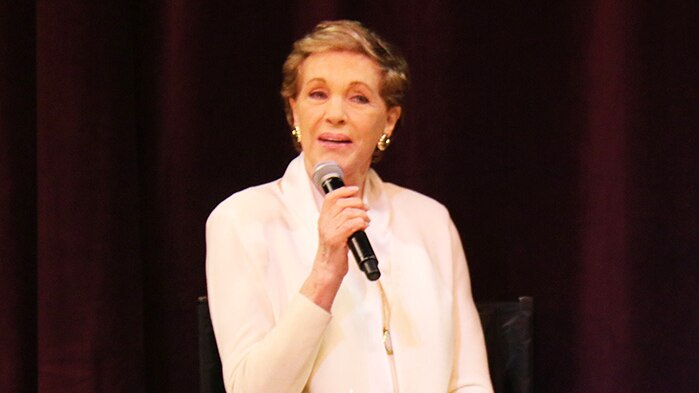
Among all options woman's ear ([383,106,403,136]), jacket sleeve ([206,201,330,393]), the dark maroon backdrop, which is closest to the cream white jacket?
jacket sleeve ([206,201,330,393])

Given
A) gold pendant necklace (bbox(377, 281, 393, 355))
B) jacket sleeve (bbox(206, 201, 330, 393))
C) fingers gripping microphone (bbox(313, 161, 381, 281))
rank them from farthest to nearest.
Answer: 1. gold pendant necklace (bbox(377, 281, 393, 355))
2. jacket sleeve (bbox(206, 201, 330, 393))
3. fingers gripping microphone (bbox(313, 161, 381, 281))

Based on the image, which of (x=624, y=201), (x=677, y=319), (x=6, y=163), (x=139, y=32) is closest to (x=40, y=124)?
(x=6, y=163)

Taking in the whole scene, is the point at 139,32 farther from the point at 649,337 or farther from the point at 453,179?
the point at 649,337

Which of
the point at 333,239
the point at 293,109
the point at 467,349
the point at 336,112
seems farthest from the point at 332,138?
the point at 467,349

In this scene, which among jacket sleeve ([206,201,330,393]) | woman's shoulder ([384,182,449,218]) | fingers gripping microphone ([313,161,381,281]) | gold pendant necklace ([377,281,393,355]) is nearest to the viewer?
fingers gripping microphone ([313,161,381,281])

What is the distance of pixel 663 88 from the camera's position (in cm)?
233

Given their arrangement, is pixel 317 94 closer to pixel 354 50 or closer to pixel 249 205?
pixel 354 50

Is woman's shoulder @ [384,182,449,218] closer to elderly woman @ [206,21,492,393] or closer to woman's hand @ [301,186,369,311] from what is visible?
elderly woman @ [206,21,492,393]

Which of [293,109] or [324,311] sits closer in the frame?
[324,311]

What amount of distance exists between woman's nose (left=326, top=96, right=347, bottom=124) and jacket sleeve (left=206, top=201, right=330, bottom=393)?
0.26m

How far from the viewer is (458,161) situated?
7.97 ft

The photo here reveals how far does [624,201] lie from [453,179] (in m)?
0.40

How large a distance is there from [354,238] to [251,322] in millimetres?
293

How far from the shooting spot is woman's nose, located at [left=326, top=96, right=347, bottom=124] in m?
1.91
